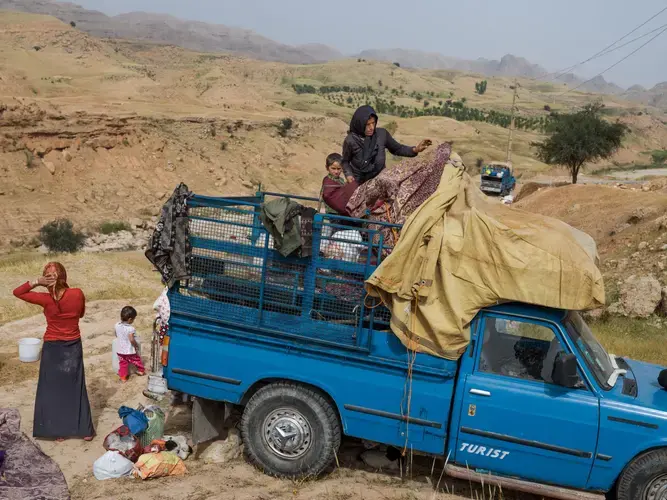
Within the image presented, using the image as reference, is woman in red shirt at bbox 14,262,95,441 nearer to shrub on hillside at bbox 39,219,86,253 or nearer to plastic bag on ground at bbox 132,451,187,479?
plastic bag on ground at bbox 132,451,187,479

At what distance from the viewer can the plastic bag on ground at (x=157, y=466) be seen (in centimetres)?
550

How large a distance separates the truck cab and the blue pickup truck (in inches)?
1281

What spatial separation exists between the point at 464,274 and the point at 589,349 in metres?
1.23

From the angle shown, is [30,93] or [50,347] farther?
[30,93]

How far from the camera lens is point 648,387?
17.0 feet

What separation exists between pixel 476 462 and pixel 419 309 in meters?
1.33

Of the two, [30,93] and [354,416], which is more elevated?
[30,93]

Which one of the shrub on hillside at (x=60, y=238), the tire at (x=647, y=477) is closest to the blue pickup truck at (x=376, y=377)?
the tire at (x=647, y=477)

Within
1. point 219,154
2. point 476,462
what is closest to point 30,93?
point 219,154

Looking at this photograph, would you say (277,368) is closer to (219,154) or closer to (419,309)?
(419,309)

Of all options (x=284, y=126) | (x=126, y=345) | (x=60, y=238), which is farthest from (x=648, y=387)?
(x=284, y=126)

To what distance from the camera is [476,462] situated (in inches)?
200

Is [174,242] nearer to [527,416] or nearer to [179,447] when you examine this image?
[179,447]

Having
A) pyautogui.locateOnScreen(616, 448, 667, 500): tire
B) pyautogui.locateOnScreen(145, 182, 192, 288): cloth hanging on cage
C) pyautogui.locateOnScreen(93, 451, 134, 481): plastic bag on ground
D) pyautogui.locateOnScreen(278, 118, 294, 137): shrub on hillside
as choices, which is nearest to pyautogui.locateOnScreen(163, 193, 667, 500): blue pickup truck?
pyautogui.locateOnScreen(616, 448, 667, 500): tire
